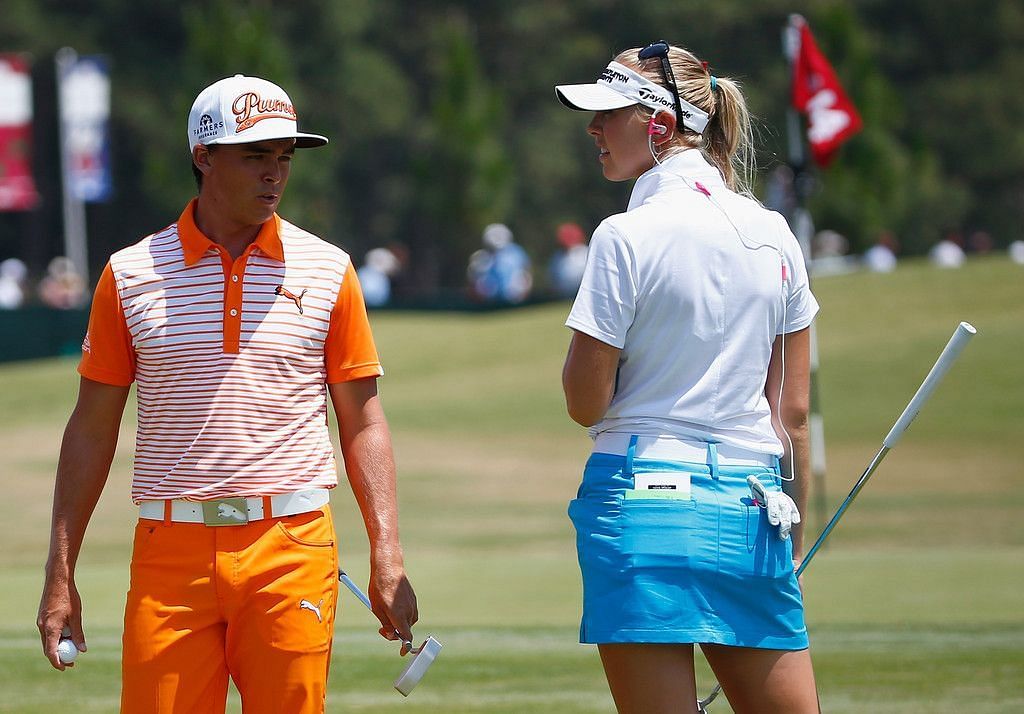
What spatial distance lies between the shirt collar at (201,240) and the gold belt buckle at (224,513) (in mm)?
555

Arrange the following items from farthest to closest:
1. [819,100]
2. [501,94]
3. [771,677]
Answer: [501,94], [819,100], [771,677]

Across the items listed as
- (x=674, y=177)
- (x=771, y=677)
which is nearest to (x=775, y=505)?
(x=771, y=677)

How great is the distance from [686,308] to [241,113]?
1.15 m

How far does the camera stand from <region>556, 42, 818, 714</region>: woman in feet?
11.8

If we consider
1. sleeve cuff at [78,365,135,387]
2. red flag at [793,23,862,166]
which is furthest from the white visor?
red flag at [793,23,862,166]

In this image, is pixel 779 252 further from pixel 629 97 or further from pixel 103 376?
pixel 103 376

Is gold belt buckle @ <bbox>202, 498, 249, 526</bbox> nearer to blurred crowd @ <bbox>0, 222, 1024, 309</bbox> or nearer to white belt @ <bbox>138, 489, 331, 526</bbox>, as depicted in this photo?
white belt @ <bbox>138, 489, 331, 526</bbox>

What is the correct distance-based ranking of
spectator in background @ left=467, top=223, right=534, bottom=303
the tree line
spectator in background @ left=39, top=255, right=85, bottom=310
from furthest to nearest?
the tree line < spectator in background @ left=39, top=255, right=85, bottom=310 < spectator in background @ left=467, top=223, right=534, bottom=303

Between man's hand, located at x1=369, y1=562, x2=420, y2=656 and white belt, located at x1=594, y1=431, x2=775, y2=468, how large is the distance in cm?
65

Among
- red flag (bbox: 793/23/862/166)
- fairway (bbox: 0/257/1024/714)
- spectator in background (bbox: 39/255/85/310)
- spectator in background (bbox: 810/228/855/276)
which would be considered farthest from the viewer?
spectator in background (bbox: 810/228/855/276)

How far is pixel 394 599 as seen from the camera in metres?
4.04

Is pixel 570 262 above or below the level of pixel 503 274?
above

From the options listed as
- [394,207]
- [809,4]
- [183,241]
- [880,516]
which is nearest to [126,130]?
[394,207]

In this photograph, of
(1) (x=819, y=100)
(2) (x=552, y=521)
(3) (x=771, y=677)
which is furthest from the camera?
(2) (x=552, y=521)
